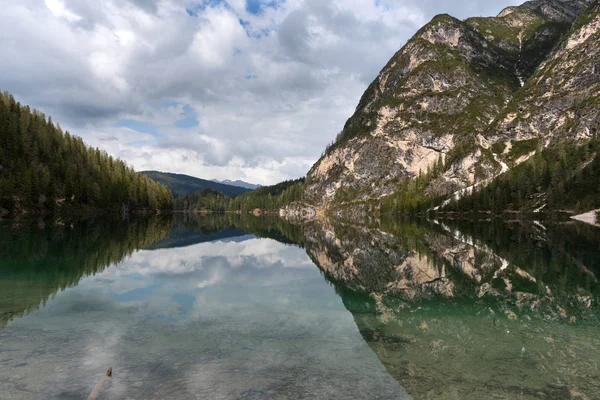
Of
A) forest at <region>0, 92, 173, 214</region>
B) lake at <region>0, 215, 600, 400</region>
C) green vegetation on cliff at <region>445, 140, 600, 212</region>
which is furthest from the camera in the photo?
green vegetation on cliff at <region>445, 140, 600, 212</region>

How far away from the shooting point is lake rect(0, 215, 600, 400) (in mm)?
10695

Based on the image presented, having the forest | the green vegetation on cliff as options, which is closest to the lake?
the forest

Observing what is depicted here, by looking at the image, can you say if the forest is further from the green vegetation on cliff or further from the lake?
the green vegetation on cliff

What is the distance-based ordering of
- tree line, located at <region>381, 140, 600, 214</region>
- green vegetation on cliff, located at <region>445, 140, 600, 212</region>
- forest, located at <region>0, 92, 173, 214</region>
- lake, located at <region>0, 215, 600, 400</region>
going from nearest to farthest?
lake, located at <region>0, 215, 600, 400</region>, forest, located at <region>0, 92, 173, 214</region>, green vegetation on cliff, located at <region>445, 140, 600, 212</region>, tree line, located at <region>381, 140, 600, 214</region>

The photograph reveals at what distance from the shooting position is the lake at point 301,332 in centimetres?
1070

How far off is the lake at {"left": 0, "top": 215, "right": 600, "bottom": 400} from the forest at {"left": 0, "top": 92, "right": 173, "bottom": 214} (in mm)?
109603

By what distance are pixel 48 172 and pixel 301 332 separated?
146m

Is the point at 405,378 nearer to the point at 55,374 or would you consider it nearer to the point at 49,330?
the point at 55,374

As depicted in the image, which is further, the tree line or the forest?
the tree line

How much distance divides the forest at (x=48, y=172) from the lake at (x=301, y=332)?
10960cm

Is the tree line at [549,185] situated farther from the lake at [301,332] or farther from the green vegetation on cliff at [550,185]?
the lake at [301,332]

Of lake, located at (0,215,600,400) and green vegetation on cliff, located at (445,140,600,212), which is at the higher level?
green vegetation on cliff, located at (445,140,600,212)

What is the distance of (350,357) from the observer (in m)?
13.1

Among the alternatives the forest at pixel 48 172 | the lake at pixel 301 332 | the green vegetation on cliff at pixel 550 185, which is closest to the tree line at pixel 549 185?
the green vegetation on cliff at pixel 550 185
